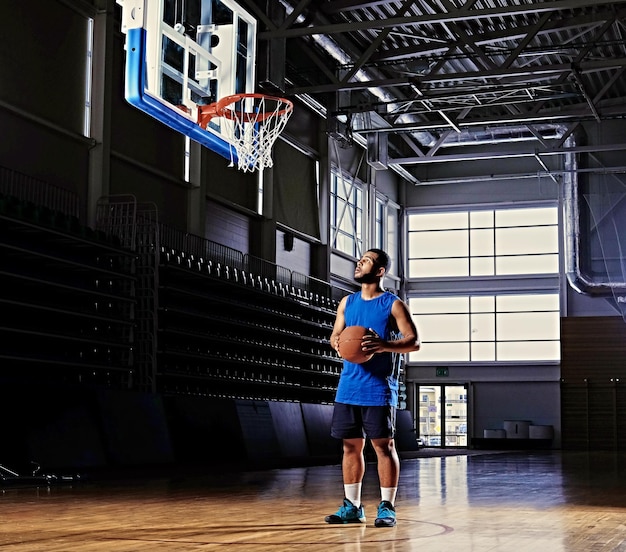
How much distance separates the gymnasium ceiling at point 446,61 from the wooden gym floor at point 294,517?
979 centimetres

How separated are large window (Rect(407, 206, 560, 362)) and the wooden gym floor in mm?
21499

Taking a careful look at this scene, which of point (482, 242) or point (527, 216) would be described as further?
point (482, 242)

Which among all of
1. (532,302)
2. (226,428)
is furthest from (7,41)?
(532,302)

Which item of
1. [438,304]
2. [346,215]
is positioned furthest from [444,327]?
[346,215]

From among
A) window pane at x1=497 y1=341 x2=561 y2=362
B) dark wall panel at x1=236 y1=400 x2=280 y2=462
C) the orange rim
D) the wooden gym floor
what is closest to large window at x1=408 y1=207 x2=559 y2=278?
window pane at x1=497 y1=341 x2=561 y2=362

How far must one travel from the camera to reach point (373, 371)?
6055 mm

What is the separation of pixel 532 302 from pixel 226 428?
19.0 meters

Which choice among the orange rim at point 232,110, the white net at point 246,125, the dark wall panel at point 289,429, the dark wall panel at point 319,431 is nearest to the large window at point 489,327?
the dark wall panel at point 319,431

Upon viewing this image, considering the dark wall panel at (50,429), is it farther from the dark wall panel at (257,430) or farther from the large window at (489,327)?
the large window at (489,327)

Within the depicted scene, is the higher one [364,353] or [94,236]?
[94,236]

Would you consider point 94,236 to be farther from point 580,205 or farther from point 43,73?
point 580,205

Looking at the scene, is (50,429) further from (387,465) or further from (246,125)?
(387,465)

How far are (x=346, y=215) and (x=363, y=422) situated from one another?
24156 millimetres

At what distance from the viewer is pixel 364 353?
591cm
